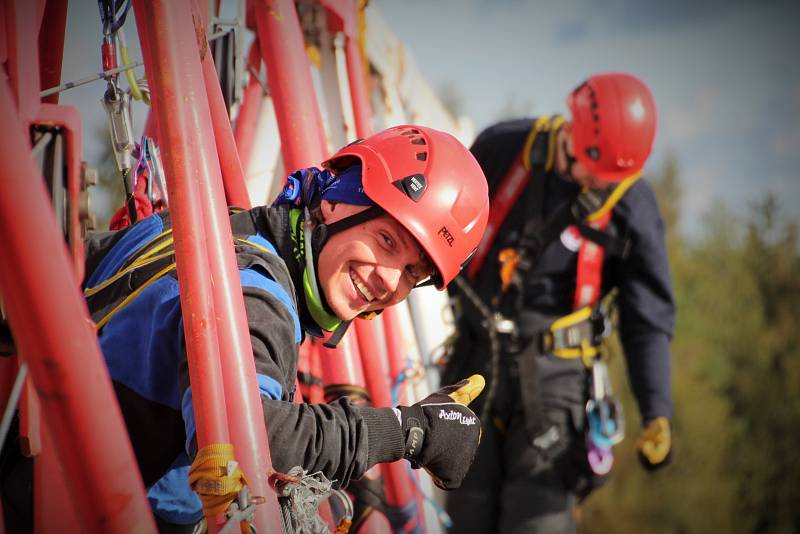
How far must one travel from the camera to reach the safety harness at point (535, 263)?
385cm

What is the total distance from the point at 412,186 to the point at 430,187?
0.05 metres

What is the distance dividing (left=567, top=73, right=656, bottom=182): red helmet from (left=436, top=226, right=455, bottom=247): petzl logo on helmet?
1.94 metres

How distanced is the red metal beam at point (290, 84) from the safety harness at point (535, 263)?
1.39m

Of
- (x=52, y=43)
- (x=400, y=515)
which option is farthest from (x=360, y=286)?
(x=400, y=515)

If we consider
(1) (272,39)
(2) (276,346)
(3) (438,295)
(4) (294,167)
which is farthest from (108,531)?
(3) (438,295)

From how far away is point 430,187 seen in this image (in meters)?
2.02

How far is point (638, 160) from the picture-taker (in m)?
3.87

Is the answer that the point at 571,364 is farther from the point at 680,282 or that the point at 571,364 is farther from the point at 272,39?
the point at 680,282

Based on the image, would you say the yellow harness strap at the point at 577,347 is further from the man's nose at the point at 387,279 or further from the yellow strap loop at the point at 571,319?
the man's nose at the point at 387,279

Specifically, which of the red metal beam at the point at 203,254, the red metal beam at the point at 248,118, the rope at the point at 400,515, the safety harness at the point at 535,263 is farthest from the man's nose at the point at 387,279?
the safety harness at the point at 535,263

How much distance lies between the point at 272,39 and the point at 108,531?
1.87 meters

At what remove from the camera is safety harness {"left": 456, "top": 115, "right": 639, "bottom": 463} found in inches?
152

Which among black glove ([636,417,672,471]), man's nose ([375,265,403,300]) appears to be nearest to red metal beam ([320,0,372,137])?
man's nose ([375,265,403,300])

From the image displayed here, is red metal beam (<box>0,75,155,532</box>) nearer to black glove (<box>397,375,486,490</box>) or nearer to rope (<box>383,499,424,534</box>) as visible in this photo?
black glove (<box>397,375,486,490</box>)
